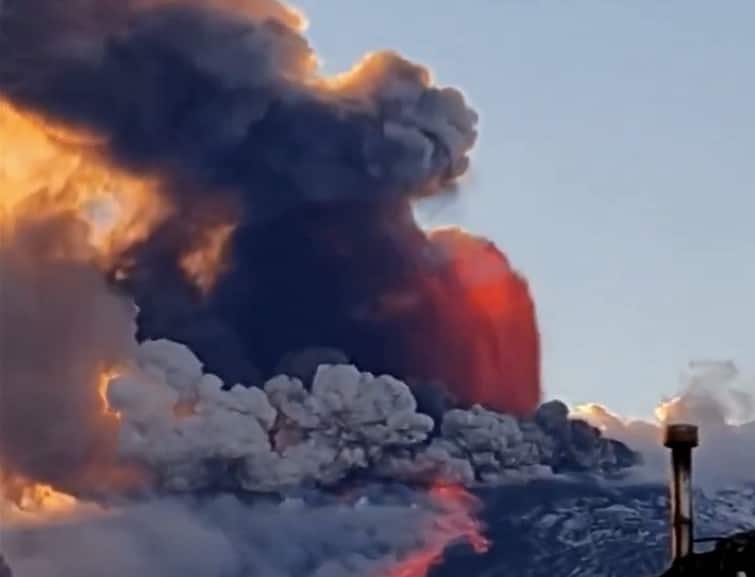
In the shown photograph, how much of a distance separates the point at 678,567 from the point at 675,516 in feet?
9.76

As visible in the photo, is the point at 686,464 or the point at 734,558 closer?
the point at 734,558

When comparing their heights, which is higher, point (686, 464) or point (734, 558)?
point (686, 464)

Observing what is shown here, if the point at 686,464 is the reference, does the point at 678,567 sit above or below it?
below

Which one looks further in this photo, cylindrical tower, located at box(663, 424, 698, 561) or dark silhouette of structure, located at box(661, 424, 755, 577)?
cylindrical tower, located at box(663, 424, 698, 561)

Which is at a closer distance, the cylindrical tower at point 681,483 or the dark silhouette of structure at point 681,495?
the dark silhouette of structure at point 681,495

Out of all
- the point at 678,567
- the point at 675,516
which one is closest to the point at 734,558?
the point at 678,567

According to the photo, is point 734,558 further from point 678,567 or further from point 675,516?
point 675,516

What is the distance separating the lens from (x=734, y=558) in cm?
2875

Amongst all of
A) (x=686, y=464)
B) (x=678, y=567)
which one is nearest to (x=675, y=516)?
(x=686, y=464)

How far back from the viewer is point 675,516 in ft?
108

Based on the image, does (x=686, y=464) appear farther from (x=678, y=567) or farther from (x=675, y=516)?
(x=678, y=567)

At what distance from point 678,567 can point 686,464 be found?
3360mm

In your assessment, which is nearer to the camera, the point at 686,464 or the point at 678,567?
the point at 678,567

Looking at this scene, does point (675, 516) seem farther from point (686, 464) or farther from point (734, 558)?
point (734, 558)
